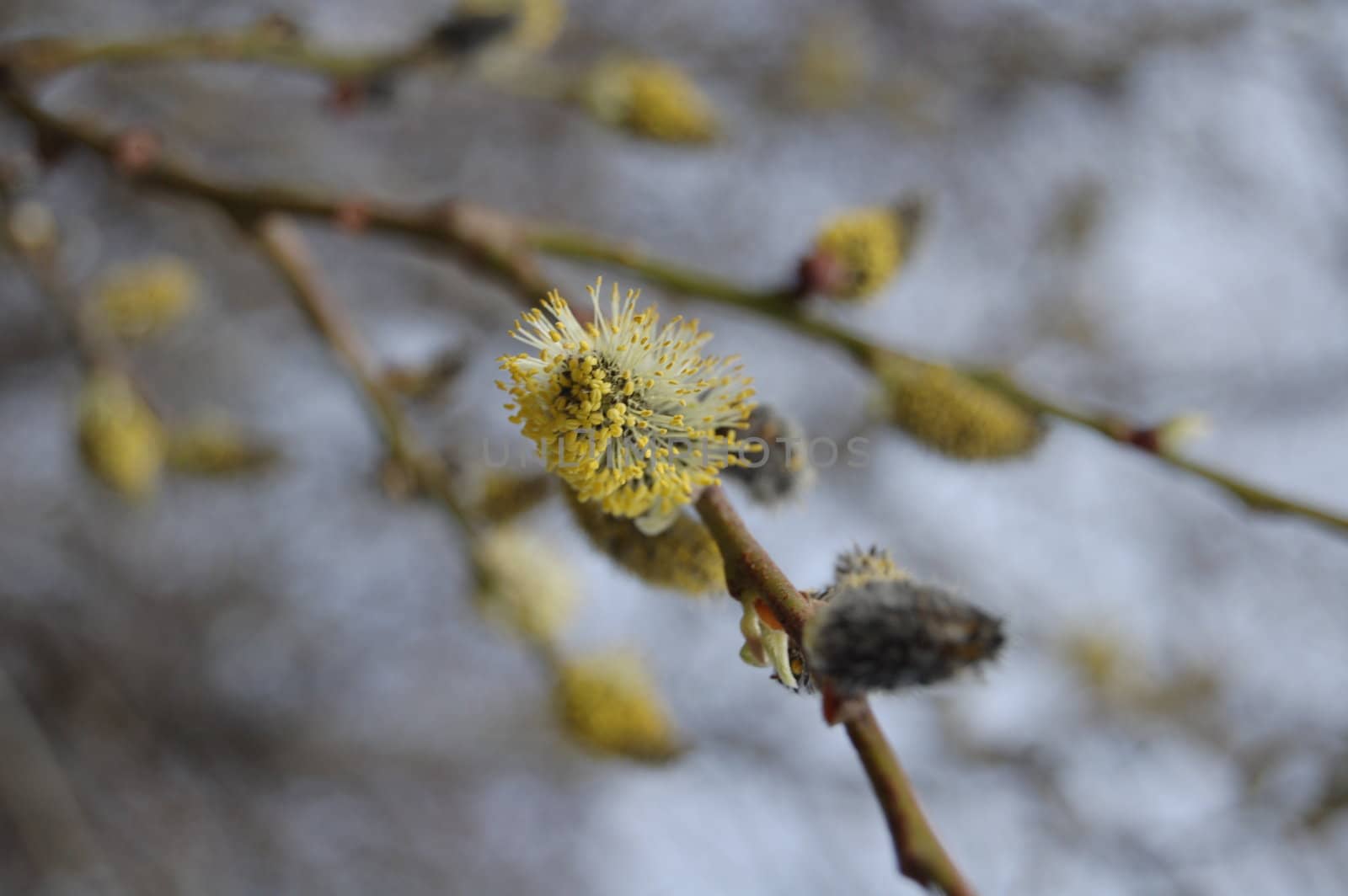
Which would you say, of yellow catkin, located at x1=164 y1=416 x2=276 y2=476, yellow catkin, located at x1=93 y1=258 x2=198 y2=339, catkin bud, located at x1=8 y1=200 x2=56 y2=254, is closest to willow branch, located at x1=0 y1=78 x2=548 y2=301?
catkin bud, located at x1=8 y1=200 x2=56 y2=254

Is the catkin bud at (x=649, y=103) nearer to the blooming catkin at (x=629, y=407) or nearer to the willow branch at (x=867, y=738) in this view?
the blooming catkin at (x=629, y=407)

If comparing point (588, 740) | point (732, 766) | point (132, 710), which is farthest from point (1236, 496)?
point (132, 710)

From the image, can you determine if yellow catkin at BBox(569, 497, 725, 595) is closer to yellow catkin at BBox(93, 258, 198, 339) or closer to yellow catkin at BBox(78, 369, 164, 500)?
yellow catkin at BBox(78, 369, 164, 500)

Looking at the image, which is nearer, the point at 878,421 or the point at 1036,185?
the point at 878,421

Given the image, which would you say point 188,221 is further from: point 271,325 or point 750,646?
point 750,646

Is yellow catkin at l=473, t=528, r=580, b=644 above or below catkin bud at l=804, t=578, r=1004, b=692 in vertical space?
above

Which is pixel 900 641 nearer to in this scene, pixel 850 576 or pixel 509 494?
pixel 850 576

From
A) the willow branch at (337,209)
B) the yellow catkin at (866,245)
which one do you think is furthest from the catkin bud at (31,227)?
the yellow catkin at (866,245)
